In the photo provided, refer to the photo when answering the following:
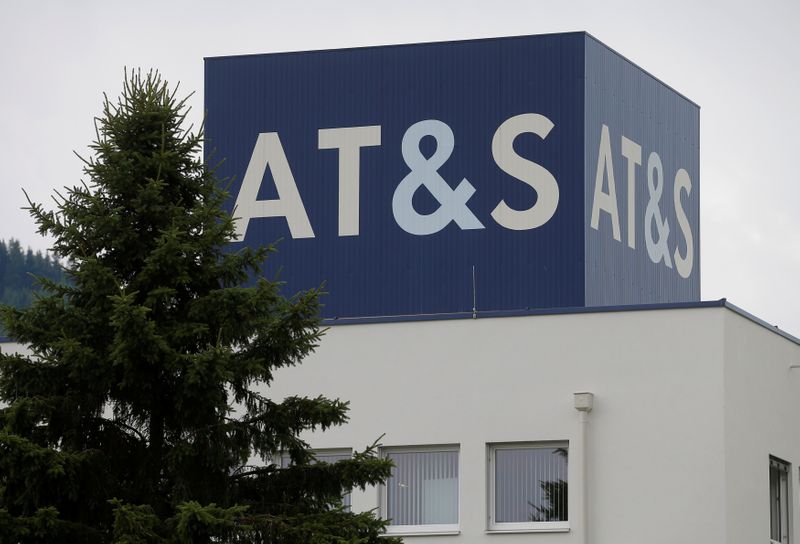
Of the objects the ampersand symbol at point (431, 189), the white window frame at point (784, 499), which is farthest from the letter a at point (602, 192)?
the white window frame at point (784, 499)

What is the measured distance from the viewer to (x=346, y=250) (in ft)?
97.9

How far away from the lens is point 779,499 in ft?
84.1

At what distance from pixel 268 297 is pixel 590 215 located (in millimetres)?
13642

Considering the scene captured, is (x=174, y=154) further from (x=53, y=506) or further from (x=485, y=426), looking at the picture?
(x=485, y=426)

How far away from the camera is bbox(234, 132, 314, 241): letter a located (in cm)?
3042

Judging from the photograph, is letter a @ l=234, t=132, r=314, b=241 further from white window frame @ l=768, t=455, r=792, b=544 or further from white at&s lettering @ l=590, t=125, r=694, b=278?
white window frame @ l=768, t=455, r=792, b=544

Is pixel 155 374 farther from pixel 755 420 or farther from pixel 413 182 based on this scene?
pixel 413 182

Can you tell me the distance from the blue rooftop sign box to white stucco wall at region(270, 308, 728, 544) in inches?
140

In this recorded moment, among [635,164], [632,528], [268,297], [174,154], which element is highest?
[635,164]

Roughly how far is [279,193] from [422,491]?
7670 mm

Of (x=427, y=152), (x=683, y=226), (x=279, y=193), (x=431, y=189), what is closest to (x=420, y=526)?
(x=431, y=189)

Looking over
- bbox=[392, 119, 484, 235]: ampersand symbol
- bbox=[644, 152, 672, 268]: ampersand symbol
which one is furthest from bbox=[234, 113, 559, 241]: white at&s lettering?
bbox=[644, 152, 672, 268]: ampersand symbol

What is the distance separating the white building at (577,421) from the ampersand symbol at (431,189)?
4.21 metres

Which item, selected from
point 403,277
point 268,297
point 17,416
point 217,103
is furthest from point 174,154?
point 217,103
